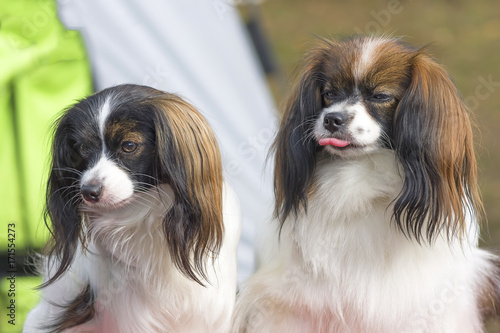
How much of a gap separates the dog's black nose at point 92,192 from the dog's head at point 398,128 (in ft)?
2.14

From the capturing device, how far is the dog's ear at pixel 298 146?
2.25m

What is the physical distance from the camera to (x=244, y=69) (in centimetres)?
442

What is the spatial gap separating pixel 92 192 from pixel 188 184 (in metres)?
0.30

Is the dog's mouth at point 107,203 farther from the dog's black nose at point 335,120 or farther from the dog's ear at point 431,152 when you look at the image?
the dog's ear at point 431,152

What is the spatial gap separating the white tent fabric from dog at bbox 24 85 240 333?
101 cm

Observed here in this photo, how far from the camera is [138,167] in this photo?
2092 millimetres

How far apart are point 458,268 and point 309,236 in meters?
0.54

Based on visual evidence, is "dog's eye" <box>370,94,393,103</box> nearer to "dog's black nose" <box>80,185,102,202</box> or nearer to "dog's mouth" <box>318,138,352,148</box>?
"dog's mouth" <box>318,138,352,148</box>

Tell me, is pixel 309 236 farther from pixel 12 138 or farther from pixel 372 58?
pixel 12 138

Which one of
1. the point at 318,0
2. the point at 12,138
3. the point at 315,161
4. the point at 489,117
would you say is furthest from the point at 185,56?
the point at 318,0

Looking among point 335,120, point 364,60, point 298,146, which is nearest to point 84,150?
point 298,146

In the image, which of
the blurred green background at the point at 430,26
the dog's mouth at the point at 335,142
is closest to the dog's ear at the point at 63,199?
the dog's mouth at the point at 335,142

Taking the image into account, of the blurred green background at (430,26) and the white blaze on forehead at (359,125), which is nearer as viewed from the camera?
the white blaze on forehead at (359,125)

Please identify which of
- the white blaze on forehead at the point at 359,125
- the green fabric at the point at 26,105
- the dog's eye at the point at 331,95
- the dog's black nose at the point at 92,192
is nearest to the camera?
the dog's black nose at the point at 92,192
